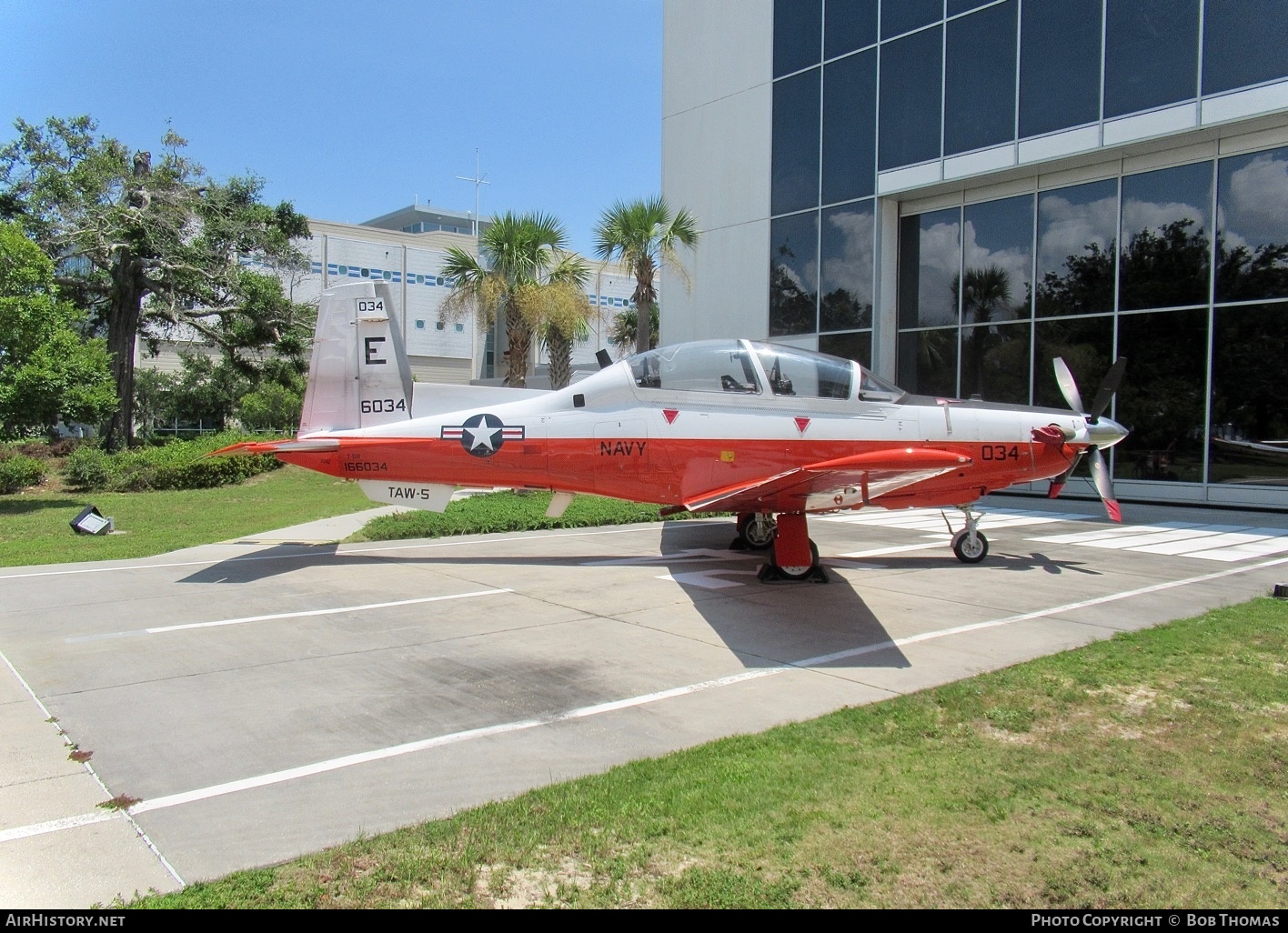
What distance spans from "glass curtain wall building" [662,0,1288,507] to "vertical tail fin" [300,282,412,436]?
13.5 m

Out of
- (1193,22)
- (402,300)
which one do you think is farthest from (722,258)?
(402,300)

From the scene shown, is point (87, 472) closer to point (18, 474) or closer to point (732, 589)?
point (18, 474)

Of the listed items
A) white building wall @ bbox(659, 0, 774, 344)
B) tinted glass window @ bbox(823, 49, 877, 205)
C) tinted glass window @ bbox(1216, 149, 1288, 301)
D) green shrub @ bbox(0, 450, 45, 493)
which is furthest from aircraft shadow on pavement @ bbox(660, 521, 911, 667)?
green shrub @ bbox(0, 450, 45, 493)

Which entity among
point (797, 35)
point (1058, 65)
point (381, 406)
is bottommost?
point (381, 406)

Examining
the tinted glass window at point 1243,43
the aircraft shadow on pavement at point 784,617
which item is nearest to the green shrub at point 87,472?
the aircraft shadow on pavement at point 784,617

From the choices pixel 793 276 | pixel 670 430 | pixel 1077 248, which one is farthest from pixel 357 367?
pixel 1077 248

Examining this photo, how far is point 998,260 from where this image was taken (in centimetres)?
1933

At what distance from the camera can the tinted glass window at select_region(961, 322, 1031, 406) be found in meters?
18.9

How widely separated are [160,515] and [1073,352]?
19.6 m

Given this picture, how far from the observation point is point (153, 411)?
153ft

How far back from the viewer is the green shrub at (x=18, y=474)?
19578 mm

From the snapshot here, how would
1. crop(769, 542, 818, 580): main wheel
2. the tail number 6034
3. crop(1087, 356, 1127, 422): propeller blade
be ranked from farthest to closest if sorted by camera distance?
the tail number 6034
crop(1087, 356, 1127, 422): propeller blade
crop(769, 542, 818, 580): main wheel

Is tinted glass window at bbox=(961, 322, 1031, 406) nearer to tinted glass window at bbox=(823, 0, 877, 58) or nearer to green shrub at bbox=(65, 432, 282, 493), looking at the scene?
tinted glass window at bbox=(823, 0, 877, 58)

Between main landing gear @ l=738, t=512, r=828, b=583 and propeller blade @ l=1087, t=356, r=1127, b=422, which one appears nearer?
main landing gear @ l=738, t=512, r=828, b=583
